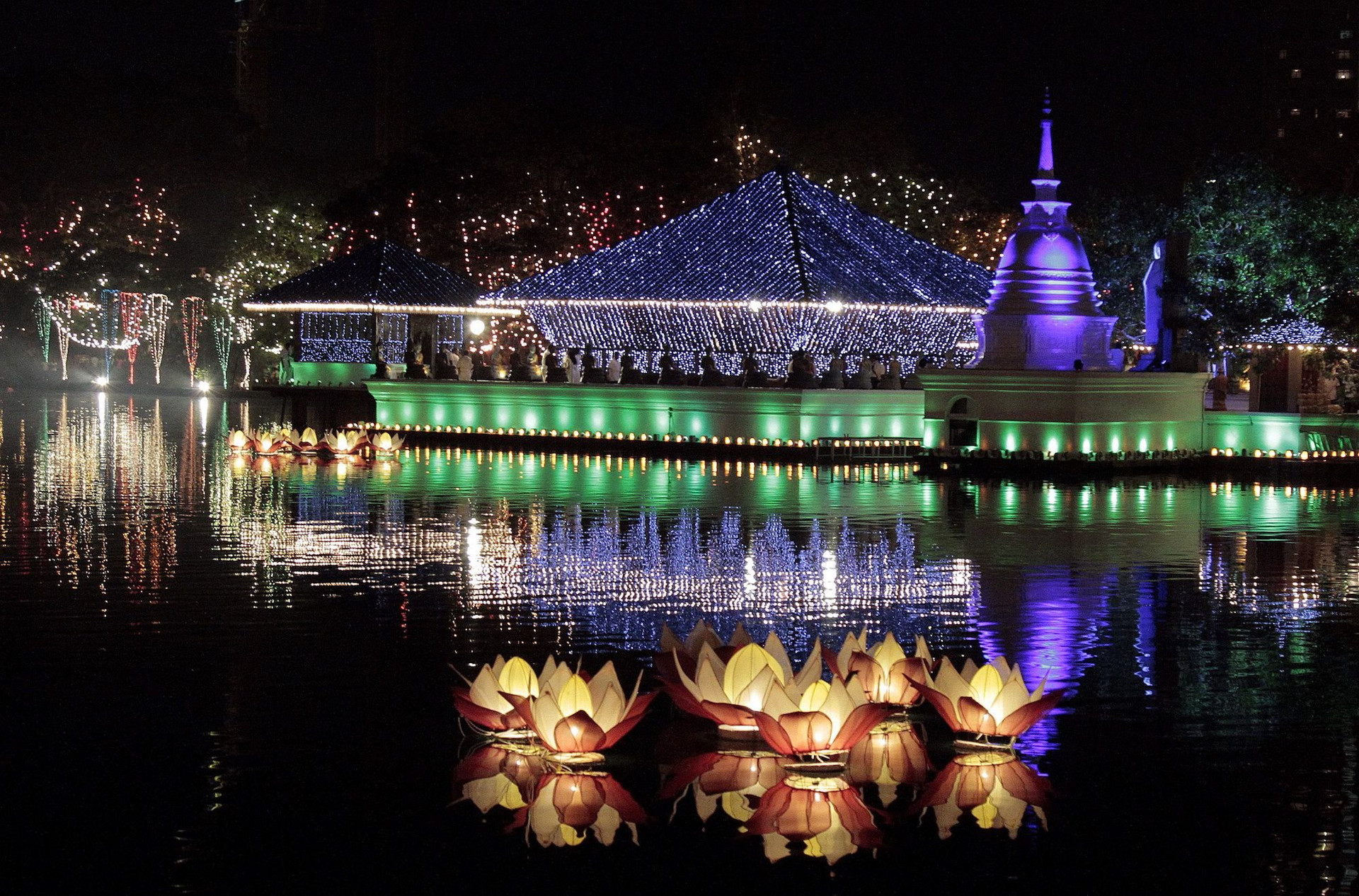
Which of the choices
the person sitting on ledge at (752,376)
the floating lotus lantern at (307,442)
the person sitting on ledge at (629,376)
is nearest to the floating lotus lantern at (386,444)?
the floating lotus lantern at (307,442)

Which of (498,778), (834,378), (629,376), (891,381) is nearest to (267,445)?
(629,376)

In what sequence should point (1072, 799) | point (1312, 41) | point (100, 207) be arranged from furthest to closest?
point (1312, 41)
point (100, 207)
point (1072, 799)

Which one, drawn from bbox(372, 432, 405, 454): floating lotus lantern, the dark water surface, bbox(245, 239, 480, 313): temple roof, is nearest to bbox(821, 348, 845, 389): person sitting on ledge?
bbox(372, 432, 405, 454): floating lotus lantern

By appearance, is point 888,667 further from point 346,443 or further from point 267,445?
point 267,445

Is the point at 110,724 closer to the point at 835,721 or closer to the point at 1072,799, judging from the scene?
the point at 835,721

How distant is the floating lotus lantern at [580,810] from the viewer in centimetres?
745

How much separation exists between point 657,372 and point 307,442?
8.82m

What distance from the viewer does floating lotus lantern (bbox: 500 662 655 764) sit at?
838cm

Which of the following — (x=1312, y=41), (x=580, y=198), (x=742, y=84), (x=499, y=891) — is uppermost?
(x=1312, y=41)

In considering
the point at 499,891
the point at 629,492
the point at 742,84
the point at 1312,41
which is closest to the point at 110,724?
the point at 499,891

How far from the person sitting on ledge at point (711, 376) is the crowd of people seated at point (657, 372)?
0.01m

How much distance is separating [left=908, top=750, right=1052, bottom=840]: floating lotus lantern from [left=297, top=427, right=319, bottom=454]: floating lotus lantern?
71.1 feet

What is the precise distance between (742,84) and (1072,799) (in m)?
42.3

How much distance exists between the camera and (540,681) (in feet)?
28.3
